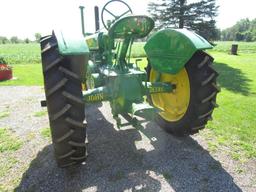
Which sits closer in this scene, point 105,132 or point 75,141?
point 75,141

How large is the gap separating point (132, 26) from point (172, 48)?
61 centimetres

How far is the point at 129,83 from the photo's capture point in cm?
322

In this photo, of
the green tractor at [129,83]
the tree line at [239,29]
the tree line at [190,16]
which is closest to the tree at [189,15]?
the tree line at [190,16]

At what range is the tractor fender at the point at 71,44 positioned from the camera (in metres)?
2.24

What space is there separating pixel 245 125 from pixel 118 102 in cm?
231

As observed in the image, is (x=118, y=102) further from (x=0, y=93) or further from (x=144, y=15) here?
(x=0, y=93)

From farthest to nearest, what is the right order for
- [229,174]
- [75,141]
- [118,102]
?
[118,102] → [229,174] → [75,141]

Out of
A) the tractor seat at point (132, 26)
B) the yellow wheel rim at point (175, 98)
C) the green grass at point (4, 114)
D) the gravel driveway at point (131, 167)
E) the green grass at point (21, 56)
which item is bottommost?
the gravel driveway at point (131, 167)

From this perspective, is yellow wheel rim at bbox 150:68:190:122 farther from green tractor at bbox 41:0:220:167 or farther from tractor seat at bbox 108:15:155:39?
tractor seat at bbox 108:15:155:39

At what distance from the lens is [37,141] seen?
3.59 metres

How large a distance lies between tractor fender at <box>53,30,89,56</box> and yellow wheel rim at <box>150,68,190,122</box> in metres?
1.55

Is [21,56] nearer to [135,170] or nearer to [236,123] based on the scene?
[236,123]

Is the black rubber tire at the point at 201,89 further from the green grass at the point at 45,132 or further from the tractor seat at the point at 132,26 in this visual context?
the green grass at the point at 45,132

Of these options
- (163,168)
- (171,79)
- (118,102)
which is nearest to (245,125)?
(171,79)
